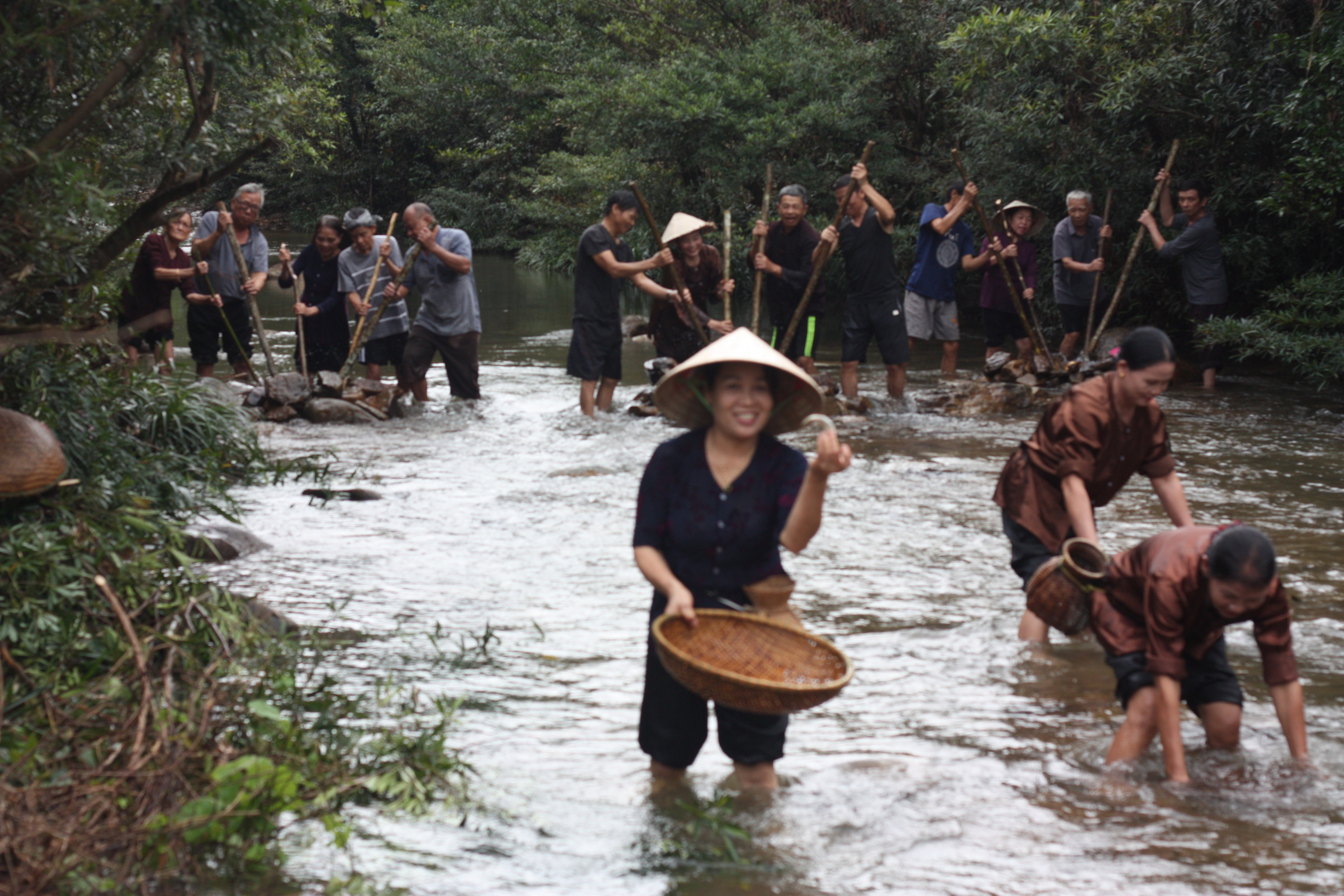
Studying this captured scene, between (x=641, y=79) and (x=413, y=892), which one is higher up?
(x=641, y=79)

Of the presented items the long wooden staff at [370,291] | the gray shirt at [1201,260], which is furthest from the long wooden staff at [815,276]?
the long wooden staff at [370,291]

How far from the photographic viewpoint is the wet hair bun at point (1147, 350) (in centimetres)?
454

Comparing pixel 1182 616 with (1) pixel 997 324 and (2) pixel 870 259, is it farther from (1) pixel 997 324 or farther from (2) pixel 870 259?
(1) pixel 997 324

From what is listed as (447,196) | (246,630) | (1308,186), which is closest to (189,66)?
(246,630)

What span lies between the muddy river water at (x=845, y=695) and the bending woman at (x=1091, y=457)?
65cm

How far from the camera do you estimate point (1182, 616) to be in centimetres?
404

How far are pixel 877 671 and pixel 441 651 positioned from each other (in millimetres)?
1772

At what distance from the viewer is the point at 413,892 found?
3.57 meters

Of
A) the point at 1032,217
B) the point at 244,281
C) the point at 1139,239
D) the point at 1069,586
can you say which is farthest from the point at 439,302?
the point at 1069,586

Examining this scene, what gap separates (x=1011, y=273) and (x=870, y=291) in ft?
6.71

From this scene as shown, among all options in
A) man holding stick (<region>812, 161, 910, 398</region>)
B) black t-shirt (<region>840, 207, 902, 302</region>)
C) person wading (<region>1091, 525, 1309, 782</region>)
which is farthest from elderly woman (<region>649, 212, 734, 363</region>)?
person wading (<region>1091, 525, 1309, 782</region>)

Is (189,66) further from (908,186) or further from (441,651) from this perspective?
(908,186)

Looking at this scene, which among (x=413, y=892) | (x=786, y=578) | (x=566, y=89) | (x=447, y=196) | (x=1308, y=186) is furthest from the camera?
(x=447, y=196)

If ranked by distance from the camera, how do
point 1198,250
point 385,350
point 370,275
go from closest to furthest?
point 370,275, point 385,350, point 1198,250
